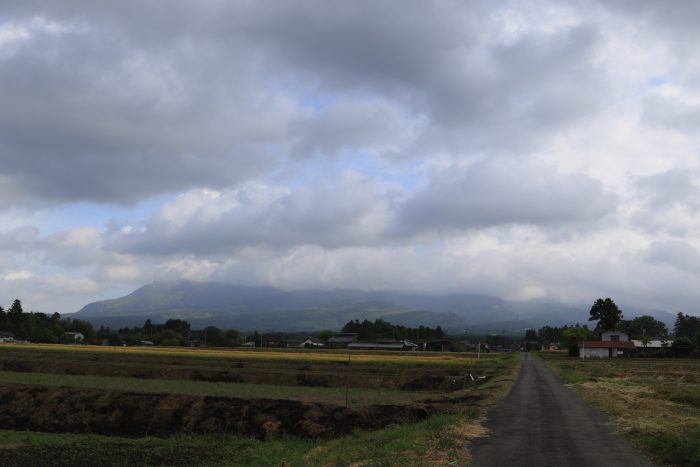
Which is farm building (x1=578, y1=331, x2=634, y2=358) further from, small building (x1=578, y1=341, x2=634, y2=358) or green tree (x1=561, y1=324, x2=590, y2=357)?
green tree (x1=561, y1=324, x2=590, y2=357)

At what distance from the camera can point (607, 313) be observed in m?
131

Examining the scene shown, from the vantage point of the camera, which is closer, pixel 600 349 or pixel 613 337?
pixel 600 349

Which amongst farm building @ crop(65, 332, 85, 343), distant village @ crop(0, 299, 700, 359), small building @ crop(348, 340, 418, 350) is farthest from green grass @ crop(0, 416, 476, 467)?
farm building @ crop(65, 332, 85, 343)

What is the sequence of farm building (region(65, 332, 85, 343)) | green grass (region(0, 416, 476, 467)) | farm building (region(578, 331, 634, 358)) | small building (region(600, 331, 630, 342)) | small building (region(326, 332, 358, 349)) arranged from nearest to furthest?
green grass (region(0, 416, 476, 467)) < farm building (region(578, 331, 634, 358)) < small building (region(600, 331, 630, 342)) < farm building (region(65, 332, 85, 343)) < small building (region(326, 332, 358, 349))

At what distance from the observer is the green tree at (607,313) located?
131 m

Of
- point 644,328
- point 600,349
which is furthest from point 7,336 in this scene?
point 644,328

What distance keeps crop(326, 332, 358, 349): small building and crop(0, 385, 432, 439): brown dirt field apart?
123m

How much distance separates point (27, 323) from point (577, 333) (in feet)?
473

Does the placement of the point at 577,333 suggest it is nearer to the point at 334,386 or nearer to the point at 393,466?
the point at 334,386

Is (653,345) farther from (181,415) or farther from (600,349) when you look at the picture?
(181,415)

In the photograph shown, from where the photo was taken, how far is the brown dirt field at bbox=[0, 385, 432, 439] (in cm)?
2262

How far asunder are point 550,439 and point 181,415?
52.6ft

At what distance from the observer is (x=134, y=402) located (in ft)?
88.3

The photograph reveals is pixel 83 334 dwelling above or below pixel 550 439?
below
